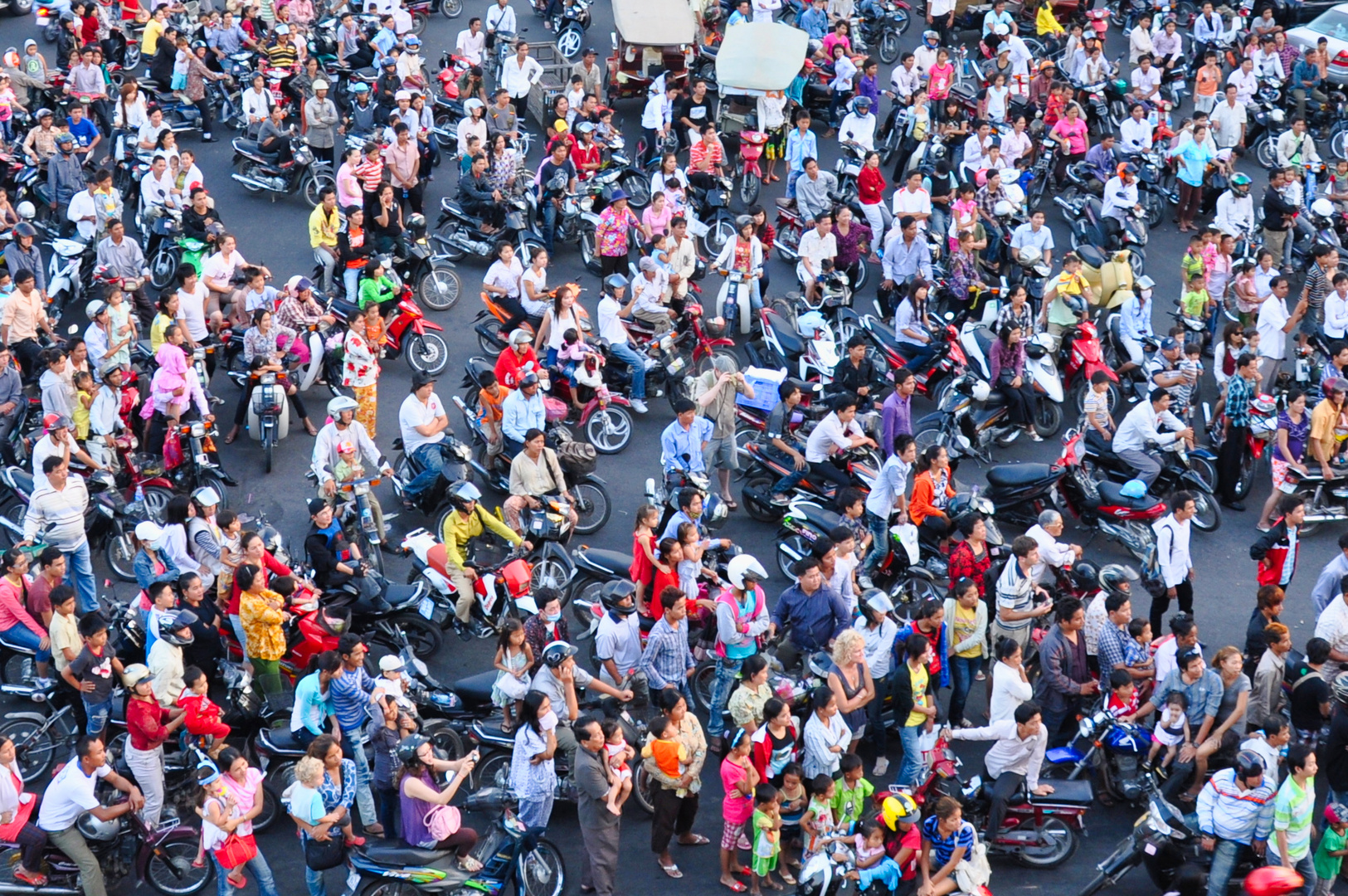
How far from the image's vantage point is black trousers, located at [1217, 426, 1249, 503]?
15203 millimetres

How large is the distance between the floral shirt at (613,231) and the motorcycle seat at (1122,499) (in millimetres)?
6454

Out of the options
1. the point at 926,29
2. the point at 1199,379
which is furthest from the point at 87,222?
the point at 926,29

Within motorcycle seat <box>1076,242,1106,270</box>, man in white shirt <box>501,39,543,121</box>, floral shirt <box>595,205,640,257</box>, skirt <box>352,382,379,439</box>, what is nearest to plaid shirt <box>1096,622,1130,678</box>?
motorcycle seat <box>1076,242,1106,270</box>

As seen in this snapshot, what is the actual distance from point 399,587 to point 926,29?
57.5 feet

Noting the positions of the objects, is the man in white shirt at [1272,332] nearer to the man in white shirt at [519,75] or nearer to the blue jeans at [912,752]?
the blue jeans at [912,752]

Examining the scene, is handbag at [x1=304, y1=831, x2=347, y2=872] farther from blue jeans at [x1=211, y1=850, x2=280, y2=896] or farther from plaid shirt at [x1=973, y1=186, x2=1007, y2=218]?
plaid shirt at [x1=973, y1=186, x2=1007, y2=218]

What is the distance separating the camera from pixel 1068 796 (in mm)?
10883

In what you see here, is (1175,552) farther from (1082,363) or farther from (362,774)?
(362,774)

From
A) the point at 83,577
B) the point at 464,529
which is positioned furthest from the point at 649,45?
the point at 83,577

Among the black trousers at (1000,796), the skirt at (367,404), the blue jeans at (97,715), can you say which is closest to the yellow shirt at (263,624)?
the blue jeans at (97,715)

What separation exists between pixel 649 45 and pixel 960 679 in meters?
13.2

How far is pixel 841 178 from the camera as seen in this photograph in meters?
20.2

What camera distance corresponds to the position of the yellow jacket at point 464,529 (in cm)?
1280

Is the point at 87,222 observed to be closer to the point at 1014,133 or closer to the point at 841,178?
the point at 841,178
